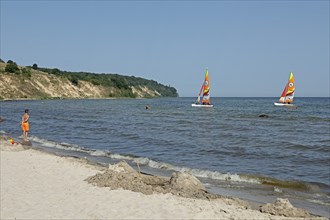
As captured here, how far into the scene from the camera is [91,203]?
29.3 ft

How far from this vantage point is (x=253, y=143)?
70.1 ft

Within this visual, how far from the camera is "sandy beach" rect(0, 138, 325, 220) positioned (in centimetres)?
809

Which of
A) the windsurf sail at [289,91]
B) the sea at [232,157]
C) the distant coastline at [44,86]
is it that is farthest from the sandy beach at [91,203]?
the distant coastline at [44,86]

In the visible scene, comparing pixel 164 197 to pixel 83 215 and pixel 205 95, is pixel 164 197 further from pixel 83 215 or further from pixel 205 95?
pixel 205 95

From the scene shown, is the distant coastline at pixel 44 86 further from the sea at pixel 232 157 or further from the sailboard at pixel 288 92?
the sea at pixel 232 157

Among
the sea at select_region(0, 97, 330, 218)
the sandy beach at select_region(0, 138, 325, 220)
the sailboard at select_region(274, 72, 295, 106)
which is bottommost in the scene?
the sea at select_region(0, 97, 330, 218)

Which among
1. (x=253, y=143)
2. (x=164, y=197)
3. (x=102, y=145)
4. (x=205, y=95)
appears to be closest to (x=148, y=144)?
(x=102, y=145)

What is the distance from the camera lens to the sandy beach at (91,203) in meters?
8.09

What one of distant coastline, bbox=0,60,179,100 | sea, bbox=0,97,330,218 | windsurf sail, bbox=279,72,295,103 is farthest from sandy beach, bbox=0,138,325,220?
distant coastline, bbox=0,60,179,100

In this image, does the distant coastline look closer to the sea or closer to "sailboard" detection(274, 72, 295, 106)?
"sailboard" detection(274, 72, 295, 106)

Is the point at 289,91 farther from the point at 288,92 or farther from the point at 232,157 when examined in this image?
the point at 232,157

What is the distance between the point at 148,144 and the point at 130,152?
110 inches

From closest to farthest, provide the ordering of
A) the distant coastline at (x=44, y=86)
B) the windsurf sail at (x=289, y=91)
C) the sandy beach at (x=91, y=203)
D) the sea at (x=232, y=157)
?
the sandy beach at (x=91, y=203), the sea at (x=232, y=157), the windsurf sail at (x=289, y=91), the distant coastline at (x=44, y=86)

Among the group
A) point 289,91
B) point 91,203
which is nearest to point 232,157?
point 91,203
